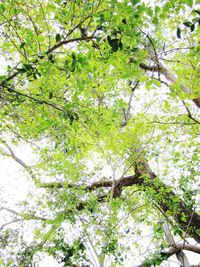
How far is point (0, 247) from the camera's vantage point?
5297 mm

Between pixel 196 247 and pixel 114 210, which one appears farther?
pixel 196 247

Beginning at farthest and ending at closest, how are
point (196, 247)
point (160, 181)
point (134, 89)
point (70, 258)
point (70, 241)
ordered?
point (134, 89) < point (196, 247) < point (160, 181) < point (70, 241) < point (70, 258)

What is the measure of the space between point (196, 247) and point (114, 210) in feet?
9.16

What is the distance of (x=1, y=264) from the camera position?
505cm

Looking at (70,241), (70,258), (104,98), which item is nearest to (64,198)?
(70,241)

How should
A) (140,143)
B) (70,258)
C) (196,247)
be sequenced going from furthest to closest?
(196,247), (140,143), (70,258)

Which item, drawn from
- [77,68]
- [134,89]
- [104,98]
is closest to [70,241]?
[104,98]

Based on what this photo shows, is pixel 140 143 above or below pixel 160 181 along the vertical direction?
above

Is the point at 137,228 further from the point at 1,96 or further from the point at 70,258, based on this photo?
the point at 1,96

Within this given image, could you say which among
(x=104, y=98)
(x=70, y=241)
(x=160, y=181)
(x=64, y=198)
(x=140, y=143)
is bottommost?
(x=70, y=241)

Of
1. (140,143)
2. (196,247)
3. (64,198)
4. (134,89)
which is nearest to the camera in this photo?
(64,198)

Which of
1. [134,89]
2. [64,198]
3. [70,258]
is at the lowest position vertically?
[70,258]

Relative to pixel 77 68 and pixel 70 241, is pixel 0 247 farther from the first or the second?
pixel 77 68

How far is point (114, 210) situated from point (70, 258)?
135cm
